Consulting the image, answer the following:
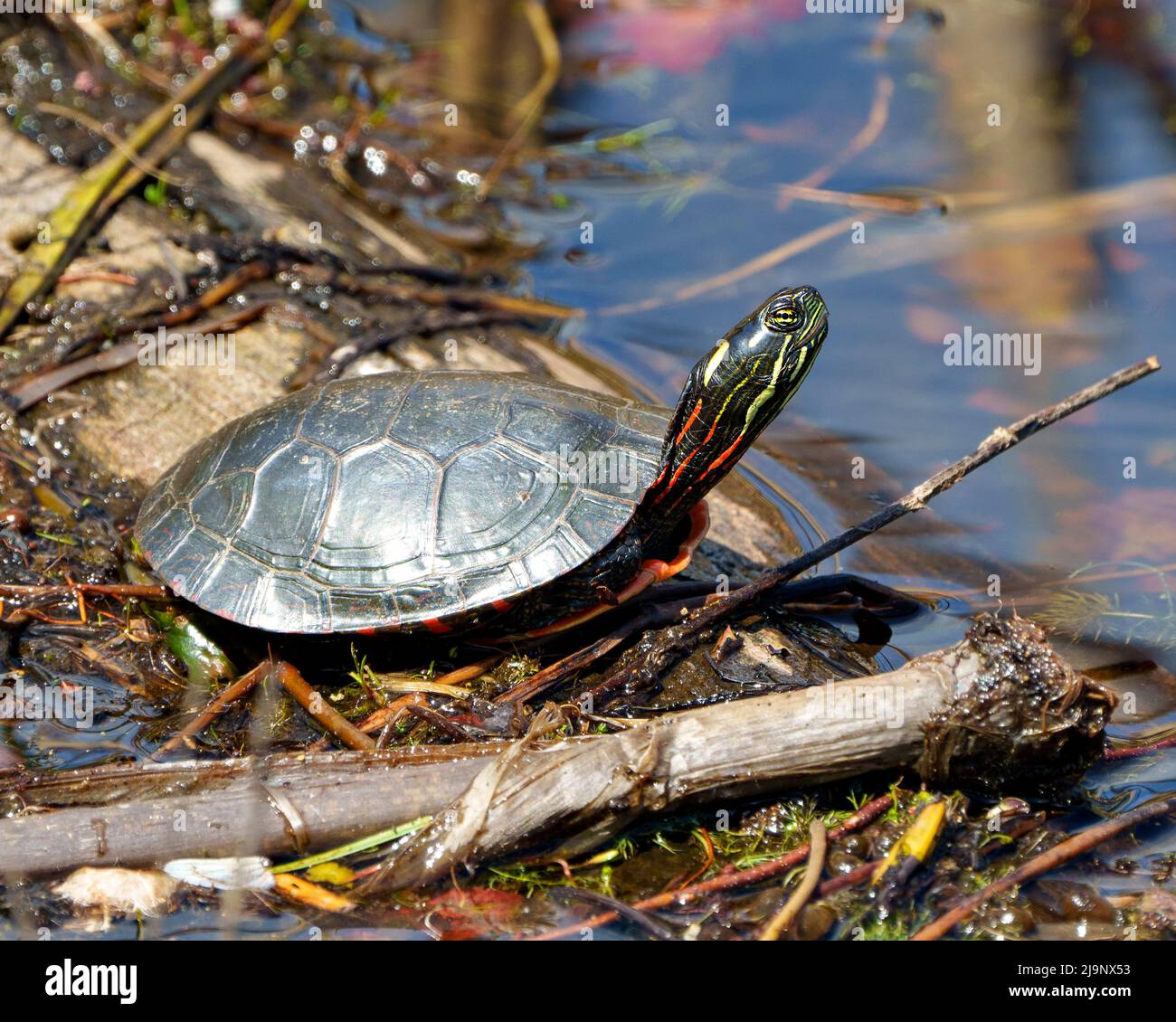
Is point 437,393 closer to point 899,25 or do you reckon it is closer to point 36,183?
point 36,183

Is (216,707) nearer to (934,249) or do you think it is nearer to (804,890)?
(804,890)

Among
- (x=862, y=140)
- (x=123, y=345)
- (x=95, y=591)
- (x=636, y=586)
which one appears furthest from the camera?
(x=862, y=140)

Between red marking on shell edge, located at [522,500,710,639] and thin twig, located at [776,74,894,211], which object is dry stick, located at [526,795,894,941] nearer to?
red marking on shell edge, located at [522,500,710,639]

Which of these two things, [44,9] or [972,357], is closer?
[972,357]

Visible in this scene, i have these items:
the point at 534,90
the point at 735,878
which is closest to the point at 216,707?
the point at 735,878
